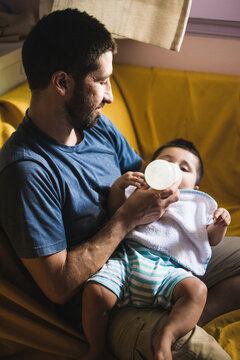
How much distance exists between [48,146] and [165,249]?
51 cm

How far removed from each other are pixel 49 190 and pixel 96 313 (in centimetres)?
38

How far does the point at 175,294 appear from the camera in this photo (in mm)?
1171

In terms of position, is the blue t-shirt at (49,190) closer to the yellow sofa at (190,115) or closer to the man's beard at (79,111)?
the man's beard at (79,111)

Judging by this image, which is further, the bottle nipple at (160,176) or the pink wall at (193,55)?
the pink wall at (193,55)

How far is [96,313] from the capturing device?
1.14m

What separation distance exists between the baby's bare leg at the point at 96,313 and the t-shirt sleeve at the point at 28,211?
6.5 inches

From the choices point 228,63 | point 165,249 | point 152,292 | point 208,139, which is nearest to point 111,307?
point 152,292

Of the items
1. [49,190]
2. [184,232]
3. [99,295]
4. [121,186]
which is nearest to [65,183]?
[49,190]

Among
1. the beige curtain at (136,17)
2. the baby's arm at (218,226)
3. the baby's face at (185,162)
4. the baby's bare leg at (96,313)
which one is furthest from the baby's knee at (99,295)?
the beige curtain at (136,17)

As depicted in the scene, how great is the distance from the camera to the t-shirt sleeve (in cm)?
107

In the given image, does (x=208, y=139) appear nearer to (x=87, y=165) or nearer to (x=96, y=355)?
(x=87, y=165)

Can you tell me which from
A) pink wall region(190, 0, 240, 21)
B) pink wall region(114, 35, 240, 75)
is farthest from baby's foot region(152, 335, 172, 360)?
pink wall region(190, 0, 240, 21)

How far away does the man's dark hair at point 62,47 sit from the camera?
3.76 feet

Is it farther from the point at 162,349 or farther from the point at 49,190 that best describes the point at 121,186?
the point at 162,349
